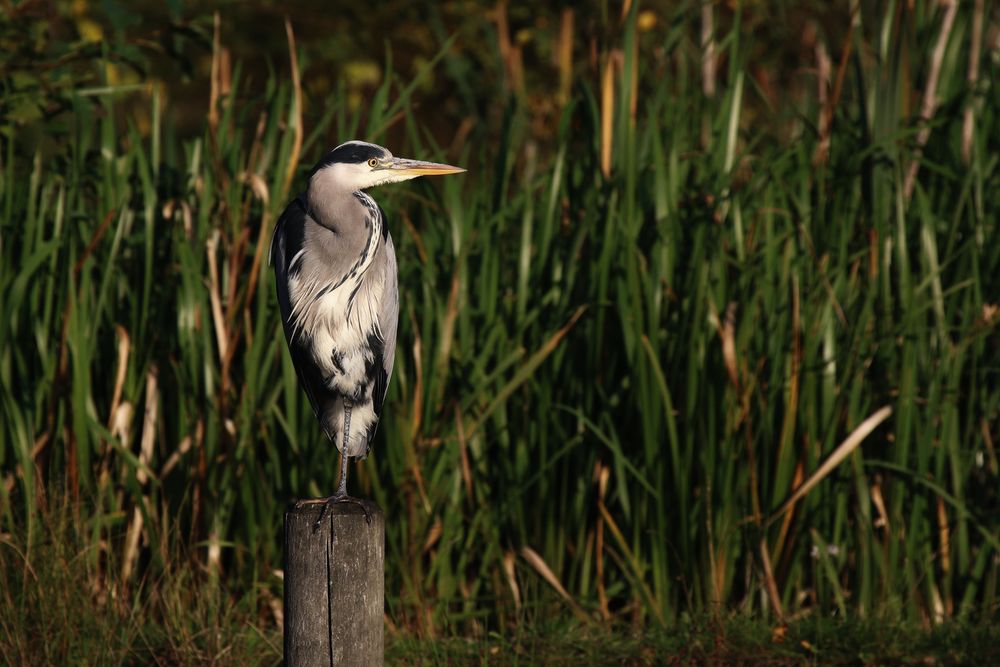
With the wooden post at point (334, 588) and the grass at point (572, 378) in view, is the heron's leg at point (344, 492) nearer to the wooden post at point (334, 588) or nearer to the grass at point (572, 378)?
the wooden post at point (334, 588)

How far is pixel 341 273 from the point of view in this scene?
2.47 metres

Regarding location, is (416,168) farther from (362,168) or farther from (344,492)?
(344,492)

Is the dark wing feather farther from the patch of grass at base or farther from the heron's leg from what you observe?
the patch of grass at base

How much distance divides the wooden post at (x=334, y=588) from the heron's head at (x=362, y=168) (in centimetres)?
70

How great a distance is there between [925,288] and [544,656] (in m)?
1.57

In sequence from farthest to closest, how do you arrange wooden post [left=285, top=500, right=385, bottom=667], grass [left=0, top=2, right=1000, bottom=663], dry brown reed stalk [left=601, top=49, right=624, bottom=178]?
dry brown reed stalk [left=601, top=49, right=624, bottom=178] → grass [left=0, top=2, right=1000, bottom=663] → wooden post [left=285, top=500, right=385, bottom=667]

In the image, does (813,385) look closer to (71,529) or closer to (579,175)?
(579,175)

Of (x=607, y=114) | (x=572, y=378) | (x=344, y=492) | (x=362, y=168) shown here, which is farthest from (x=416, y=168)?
(x=607, y=114)

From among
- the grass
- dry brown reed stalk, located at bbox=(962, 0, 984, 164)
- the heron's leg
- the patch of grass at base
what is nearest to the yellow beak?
the heron's leg

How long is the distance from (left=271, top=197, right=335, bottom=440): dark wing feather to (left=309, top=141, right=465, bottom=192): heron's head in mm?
136

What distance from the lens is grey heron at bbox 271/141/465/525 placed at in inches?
96.9

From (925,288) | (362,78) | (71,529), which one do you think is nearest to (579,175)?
(925,288)

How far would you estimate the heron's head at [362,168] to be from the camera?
245cm

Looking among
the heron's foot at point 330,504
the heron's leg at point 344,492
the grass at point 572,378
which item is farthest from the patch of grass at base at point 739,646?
the heron's foot at point 330,504
